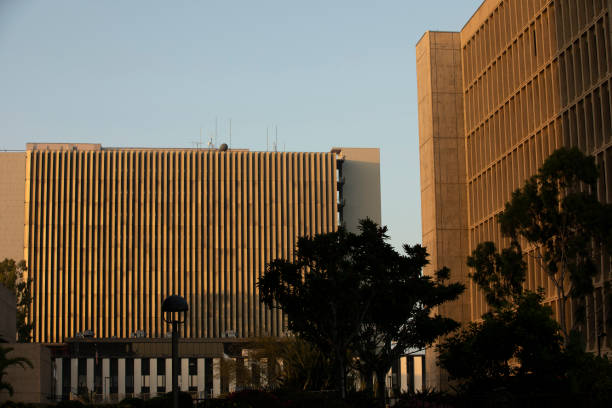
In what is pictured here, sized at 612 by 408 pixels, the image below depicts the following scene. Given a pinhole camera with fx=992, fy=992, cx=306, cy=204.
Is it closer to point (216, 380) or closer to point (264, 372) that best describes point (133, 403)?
point (264, 372)

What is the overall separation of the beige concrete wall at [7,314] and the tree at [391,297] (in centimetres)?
2837

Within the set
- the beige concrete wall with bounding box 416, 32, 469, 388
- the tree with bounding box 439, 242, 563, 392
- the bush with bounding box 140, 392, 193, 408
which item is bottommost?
the bush with bounding box 140, 392, 193, 408

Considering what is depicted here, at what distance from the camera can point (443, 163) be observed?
80812 mm

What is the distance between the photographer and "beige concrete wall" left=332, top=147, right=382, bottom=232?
508 feet

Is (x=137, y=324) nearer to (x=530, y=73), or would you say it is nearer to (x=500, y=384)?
(x=530, y=73)

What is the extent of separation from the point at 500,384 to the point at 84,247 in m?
117

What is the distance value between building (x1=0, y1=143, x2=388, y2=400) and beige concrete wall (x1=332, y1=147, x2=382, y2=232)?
5.00m

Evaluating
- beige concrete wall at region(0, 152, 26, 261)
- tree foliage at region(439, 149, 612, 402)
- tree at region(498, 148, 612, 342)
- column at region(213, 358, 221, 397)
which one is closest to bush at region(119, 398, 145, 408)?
tree foliage at region(439, 149, 612, 402)

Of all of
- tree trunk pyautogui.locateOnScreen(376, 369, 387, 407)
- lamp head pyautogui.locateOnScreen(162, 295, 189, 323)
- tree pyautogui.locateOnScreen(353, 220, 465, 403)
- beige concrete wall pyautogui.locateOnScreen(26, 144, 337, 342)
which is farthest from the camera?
beige concrete wall pyautogui.locateOnScreen(26, 144, 337, 342)

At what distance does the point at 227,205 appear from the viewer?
150000 millimetres

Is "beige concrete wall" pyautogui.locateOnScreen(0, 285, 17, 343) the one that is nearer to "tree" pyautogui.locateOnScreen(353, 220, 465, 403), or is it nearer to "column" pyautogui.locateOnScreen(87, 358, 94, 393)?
"tree" pyautogui.locateOnScreen(353, 220, 465, 403)

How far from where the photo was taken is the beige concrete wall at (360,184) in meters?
155

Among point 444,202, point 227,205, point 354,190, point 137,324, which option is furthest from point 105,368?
point 444,202

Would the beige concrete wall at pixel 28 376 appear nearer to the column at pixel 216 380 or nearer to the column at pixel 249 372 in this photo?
the column at pixel 249 372
